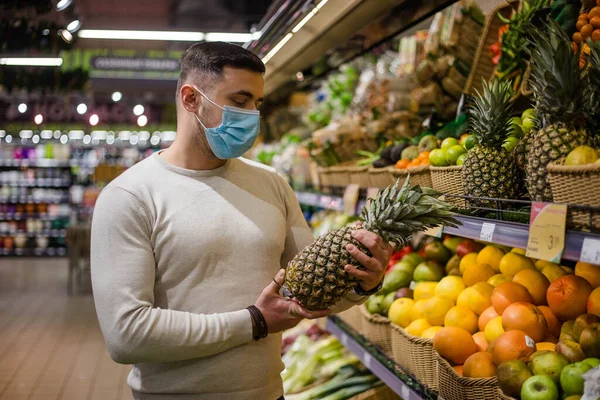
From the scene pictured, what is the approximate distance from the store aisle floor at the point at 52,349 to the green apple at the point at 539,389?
4.28m

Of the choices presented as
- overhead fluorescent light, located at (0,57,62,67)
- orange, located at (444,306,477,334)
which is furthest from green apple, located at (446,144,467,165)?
overhead fluorescent light, located at (0,57,62,67)

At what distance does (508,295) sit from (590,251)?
2.92ft

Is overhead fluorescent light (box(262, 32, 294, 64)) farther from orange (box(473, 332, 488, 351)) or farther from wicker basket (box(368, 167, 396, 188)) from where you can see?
orange (box(473, 332, 488, 351))

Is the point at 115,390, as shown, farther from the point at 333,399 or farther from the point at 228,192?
the point at 228,192

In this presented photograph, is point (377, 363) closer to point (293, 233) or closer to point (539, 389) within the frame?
point (293, 233)

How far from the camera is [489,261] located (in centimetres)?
287

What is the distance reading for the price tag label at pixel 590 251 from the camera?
1.51 metres

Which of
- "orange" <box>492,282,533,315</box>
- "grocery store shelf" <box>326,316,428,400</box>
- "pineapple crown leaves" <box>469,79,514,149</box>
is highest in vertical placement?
"pineapple crown leaves" <box>469,79,514,149</box>

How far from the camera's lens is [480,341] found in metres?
2.46

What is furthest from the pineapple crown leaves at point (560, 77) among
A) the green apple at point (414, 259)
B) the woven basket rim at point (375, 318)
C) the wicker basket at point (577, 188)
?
the green apple at point (414, 259)

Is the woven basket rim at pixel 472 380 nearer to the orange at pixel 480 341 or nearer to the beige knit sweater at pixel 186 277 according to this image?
the orange at pixel 480 341

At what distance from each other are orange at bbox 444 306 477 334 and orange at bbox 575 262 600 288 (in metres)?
0.44

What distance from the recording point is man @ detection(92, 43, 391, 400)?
191 cm

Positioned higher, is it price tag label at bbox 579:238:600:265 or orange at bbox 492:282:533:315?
price tag label at bbox 579:238:600:265
